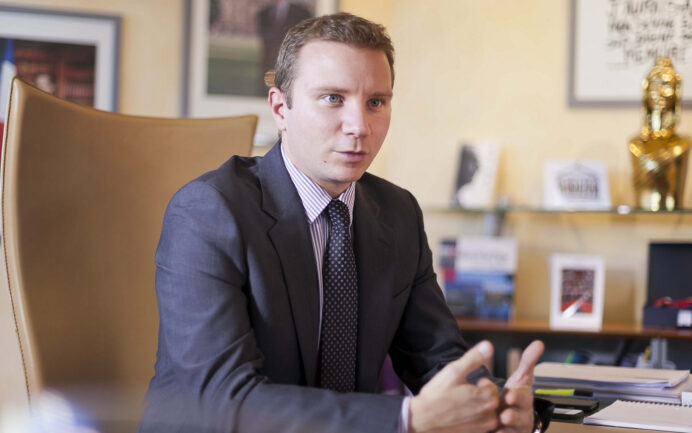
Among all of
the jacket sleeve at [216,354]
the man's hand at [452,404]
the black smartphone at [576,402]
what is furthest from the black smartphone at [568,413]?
the jacket sleeve at [216,354]

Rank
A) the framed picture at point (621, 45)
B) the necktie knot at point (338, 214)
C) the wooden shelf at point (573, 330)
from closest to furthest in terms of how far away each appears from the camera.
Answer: the necktie knot at point (338, 214)
the wooden shelf at point (573, 330)
the framed picture at point (621, 45)

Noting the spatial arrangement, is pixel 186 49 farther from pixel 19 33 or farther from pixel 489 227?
pixel 489 227

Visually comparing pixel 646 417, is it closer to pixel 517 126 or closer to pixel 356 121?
pixel 356 121

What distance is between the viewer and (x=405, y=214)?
165cm

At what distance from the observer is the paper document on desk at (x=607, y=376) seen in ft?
4.86

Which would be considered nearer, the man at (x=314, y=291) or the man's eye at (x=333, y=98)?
the man at (x=314, y=291)

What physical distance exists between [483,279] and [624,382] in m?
1.52

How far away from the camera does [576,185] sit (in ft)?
10.0

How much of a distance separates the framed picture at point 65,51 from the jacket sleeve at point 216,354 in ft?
5.96

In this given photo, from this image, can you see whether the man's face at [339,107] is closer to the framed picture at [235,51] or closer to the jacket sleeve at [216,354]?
Answer: the jacket sleeve at [216,354]

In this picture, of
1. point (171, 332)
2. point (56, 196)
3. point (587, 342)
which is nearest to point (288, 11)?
point (587, 342)

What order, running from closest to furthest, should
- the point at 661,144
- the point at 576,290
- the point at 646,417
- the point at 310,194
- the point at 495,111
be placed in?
1. the point at 646,417
2. the point at 310,194
3. the point at 661,144
4. the point at 576,290
5. the point at 495,111

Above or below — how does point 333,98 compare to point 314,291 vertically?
above

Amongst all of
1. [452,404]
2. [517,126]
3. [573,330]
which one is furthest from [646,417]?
[517,126]
